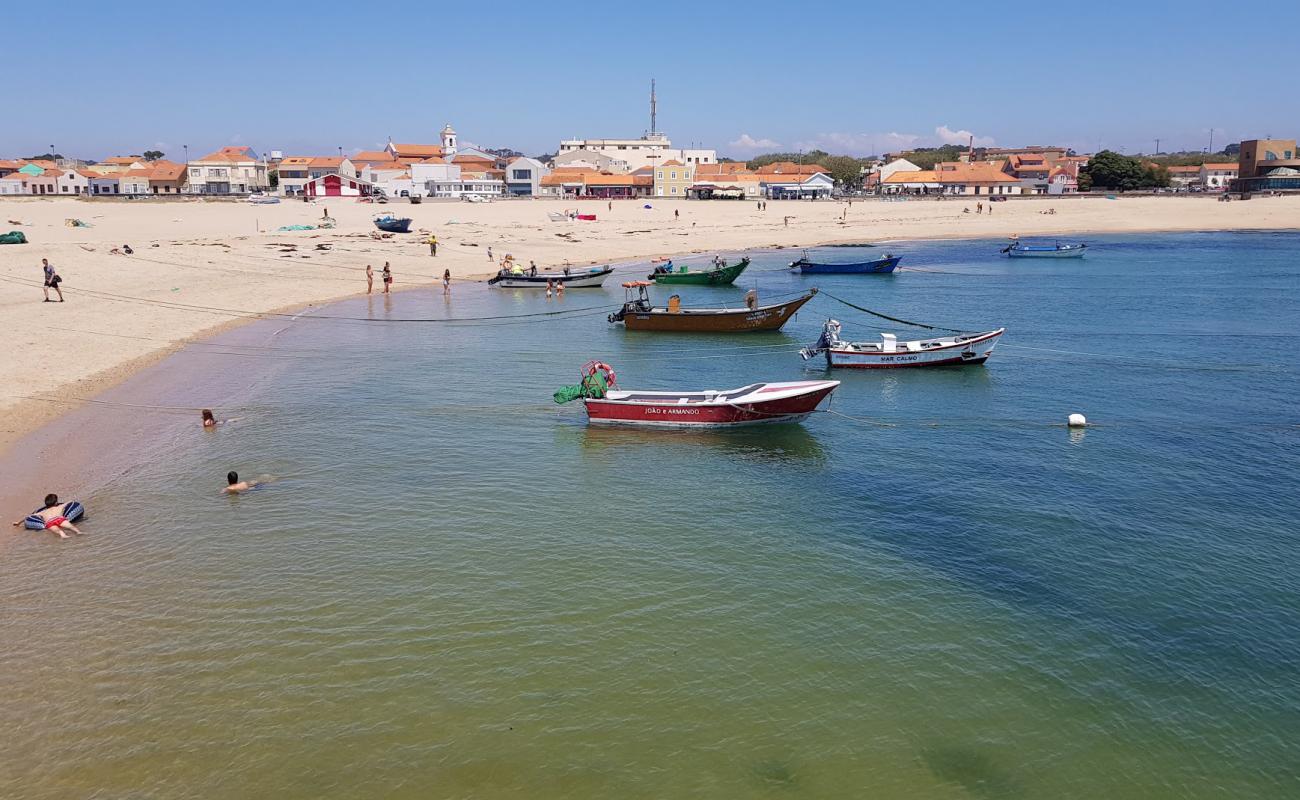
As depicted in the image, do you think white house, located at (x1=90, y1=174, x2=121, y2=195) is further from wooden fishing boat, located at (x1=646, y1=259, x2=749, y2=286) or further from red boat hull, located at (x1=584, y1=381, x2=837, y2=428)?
red boat hull, located at (x1=584, y1=381, x2=837, y2=428)

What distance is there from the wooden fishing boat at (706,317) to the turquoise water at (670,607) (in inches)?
449

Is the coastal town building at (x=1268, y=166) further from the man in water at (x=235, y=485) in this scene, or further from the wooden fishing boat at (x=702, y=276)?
the man in water at (x=235, y=485)

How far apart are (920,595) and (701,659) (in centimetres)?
421

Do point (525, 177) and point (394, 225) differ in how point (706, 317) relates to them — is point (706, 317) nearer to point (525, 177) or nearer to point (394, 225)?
point (394, 225)

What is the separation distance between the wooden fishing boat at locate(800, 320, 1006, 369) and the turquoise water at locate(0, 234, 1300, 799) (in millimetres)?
3923

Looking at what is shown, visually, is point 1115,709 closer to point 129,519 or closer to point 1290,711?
point 1290,711

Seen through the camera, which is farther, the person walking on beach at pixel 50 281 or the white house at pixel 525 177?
the white house at pixel 525 177

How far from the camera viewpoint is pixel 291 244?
60.0 m

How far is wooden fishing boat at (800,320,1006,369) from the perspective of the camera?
31.7m

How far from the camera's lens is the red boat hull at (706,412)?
24.1 m

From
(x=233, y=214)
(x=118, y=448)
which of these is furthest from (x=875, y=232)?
(x=118, y=448)

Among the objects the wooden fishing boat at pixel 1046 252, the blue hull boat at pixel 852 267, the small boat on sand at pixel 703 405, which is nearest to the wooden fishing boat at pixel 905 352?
the small boat on sand at pixel 703 405

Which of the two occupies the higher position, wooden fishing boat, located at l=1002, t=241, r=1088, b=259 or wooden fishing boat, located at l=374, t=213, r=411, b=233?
wooden fishing boat, located at l=374, t=213, r=411, b=233

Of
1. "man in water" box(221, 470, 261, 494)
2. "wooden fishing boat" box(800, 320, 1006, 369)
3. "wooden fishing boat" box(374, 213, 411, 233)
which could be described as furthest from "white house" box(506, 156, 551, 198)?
"man in water" box(221, 470, 261, 494)
